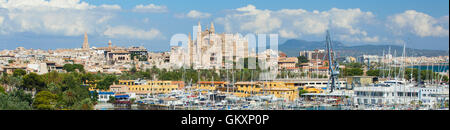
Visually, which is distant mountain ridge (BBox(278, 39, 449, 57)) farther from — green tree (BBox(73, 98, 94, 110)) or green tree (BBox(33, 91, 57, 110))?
green tree (BBox(33, 91, 57, 110))

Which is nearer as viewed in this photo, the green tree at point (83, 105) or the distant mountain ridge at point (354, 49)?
the green tree at point (83, 105)

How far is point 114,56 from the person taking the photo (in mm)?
64562

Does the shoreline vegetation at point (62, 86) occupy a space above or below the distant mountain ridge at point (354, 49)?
below

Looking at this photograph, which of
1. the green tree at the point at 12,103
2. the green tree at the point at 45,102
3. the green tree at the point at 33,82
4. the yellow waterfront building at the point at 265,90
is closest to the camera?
the green tree at the point at 12,103

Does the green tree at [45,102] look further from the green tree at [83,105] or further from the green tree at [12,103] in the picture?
the green tree at [83,105]

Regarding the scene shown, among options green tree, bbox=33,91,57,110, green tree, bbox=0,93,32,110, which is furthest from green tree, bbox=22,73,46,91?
green tree, bbox=0,93,32,110

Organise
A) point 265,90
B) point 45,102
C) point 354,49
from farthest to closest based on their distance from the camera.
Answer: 1. point 354,49
2. point 265,90
3. point 45,102

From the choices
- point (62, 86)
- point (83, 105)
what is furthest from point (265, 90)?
point (83, 105)

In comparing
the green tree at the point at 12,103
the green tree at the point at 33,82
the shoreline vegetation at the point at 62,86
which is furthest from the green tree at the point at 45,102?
the green tree at the point at 33,82

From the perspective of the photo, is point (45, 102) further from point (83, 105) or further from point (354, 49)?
point (354, 49)
